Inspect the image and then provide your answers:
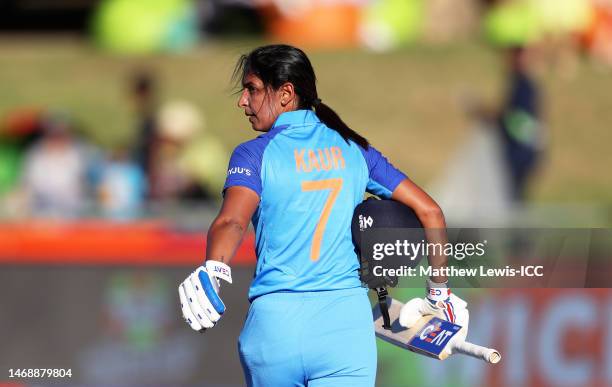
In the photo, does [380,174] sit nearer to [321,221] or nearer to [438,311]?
[321,221]

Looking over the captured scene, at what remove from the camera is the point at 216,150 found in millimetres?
12391

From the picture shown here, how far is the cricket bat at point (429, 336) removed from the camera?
4.23 m

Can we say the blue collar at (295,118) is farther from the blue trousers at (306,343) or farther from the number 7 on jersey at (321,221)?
the blue trousers at (306,343)

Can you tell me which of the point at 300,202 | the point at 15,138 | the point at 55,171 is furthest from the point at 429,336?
the point at 15,138

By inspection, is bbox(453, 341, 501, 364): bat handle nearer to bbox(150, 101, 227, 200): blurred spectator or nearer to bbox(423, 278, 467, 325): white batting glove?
bbox(423, 278, 467, 325): white batting glove

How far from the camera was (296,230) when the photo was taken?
4.02 metres

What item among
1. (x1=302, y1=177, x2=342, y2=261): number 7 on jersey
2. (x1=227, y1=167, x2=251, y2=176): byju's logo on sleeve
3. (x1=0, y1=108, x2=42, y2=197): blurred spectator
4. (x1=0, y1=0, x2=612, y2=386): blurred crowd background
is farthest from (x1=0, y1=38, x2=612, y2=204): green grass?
(x1=227, y1=167, x2=251, y2=176): byju's logo on sleeve

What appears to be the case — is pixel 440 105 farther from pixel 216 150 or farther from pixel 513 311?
pixel 513 311

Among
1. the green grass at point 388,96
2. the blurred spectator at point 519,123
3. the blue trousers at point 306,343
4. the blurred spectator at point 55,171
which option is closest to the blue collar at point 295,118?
the blue trousers at point 306,343

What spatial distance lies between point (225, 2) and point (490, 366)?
1012cm

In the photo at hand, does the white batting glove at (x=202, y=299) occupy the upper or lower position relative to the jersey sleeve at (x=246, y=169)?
lower

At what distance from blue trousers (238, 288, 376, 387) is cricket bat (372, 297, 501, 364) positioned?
1.08ft

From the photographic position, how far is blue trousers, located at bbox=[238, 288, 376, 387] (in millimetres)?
3965

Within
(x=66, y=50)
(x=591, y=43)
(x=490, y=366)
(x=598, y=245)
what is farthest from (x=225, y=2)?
(x=598, y=245)
